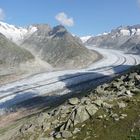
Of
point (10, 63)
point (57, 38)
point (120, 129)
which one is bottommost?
point (120, 129)

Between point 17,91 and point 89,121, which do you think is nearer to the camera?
point 89,121

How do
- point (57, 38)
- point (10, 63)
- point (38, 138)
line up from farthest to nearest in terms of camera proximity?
point (57, 38) < point (10, 63) < point (38, 138)

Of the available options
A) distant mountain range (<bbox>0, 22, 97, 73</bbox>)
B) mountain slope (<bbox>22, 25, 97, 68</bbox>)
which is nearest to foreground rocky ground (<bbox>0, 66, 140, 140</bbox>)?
distant mountain range (<bbox>0, 22, 97, 73</bbox>)

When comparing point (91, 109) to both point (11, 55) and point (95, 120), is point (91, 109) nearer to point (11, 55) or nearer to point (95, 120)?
point (95, 120)

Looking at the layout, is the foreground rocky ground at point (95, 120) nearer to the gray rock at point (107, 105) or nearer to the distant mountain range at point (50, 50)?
the gray rock at point (107, 105)

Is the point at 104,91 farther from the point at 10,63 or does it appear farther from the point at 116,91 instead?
the point at 10,63

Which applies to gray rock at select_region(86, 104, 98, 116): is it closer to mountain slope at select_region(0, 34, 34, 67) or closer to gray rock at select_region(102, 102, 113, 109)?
gray rock at select_region(102, 102, 113, 109)

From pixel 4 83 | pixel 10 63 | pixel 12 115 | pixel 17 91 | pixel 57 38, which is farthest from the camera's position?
pixel 57 38

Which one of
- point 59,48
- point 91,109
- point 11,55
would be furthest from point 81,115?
point 59,48

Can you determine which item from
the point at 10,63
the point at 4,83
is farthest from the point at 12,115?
the point at 10,63
